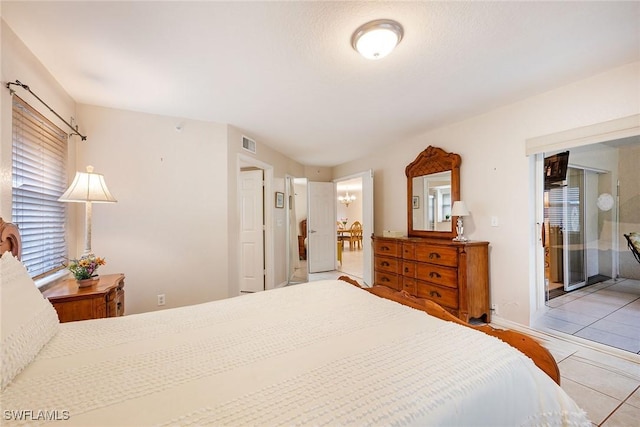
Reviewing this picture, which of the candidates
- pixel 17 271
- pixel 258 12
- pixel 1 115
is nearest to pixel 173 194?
pixel 1 115

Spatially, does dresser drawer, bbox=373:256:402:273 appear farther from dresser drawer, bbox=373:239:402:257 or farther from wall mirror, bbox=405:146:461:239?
wall mirror, bbox=405:146:461:239

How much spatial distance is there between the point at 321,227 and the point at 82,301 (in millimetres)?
4240

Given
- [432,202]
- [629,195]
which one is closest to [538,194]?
[629,195]

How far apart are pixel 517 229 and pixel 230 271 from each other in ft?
10.6

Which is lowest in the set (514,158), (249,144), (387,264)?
(387,264)

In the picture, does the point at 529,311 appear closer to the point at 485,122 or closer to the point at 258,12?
the point at 485,122

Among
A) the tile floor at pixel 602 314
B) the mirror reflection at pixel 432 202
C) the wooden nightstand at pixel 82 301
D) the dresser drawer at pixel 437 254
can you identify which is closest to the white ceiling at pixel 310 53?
the mirror reflection at pixel 432 202

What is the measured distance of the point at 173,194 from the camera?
9.73ft

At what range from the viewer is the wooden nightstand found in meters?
1.71

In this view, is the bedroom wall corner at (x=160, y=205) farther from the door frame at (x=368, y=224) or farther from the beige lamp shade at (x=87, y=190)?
the door frame at (x=368, y=224)

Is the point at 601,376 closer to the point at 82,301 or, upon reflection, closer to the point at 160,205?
the point at 82,301

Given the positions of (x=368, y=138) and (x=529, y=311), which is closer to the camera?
(x=529, y=311)

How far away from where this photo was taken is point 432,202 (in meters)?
3.58

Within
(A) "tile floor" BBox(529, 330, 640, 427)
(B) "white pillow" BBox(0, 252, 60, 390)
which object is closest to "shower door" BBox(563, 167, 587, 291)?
(A) "tile floor" BBox(529, 330, 640, 427)
